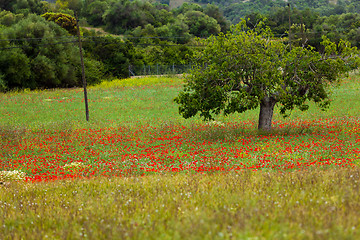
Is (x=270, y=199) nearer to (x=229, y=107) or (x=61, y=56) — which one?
(x=229, y=107)

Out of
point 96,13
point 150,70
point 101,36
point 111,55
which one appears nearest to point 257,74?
point 111,55

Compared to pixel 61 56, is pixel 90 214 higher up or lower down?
lower down

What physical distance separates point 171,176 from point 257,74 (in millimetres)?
10617

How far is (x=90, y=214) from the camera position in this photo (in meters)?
5.31

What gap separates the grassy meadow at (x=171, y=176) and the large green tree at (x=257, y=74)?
2013 mm

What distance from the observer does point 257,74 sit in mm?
18125

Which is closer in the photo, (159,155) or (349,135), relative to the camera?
(159,155)

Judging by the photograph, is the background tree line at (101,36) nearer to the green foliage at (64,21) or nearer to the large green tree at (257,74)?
the green foliage at (64,21)

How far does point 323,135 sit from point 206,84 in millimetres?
6787

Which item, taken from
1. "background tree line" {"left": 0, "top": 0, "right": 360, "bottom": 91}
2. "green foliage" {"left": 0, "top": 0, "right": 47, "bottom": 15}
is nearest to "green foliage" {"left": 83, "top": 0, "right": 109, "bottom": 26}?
"background tree line" {"left": 0, "top": 0, "right": 360, "bottom": 91}

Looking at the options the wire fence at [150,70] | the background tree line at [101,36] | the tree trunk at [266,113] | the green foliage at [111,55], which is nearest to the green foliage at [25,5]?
the background tree line at [101,36]

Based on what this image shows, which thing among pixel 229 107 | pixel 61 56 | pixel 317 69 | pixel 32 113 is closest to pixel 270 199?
pixel 229 107

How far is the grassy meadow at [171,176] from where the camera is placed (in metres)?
4.21

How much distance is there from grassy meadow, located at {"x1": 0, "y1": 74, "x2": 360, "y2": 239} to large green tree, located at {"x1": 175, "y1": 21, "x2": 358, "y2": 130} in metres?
2.01
